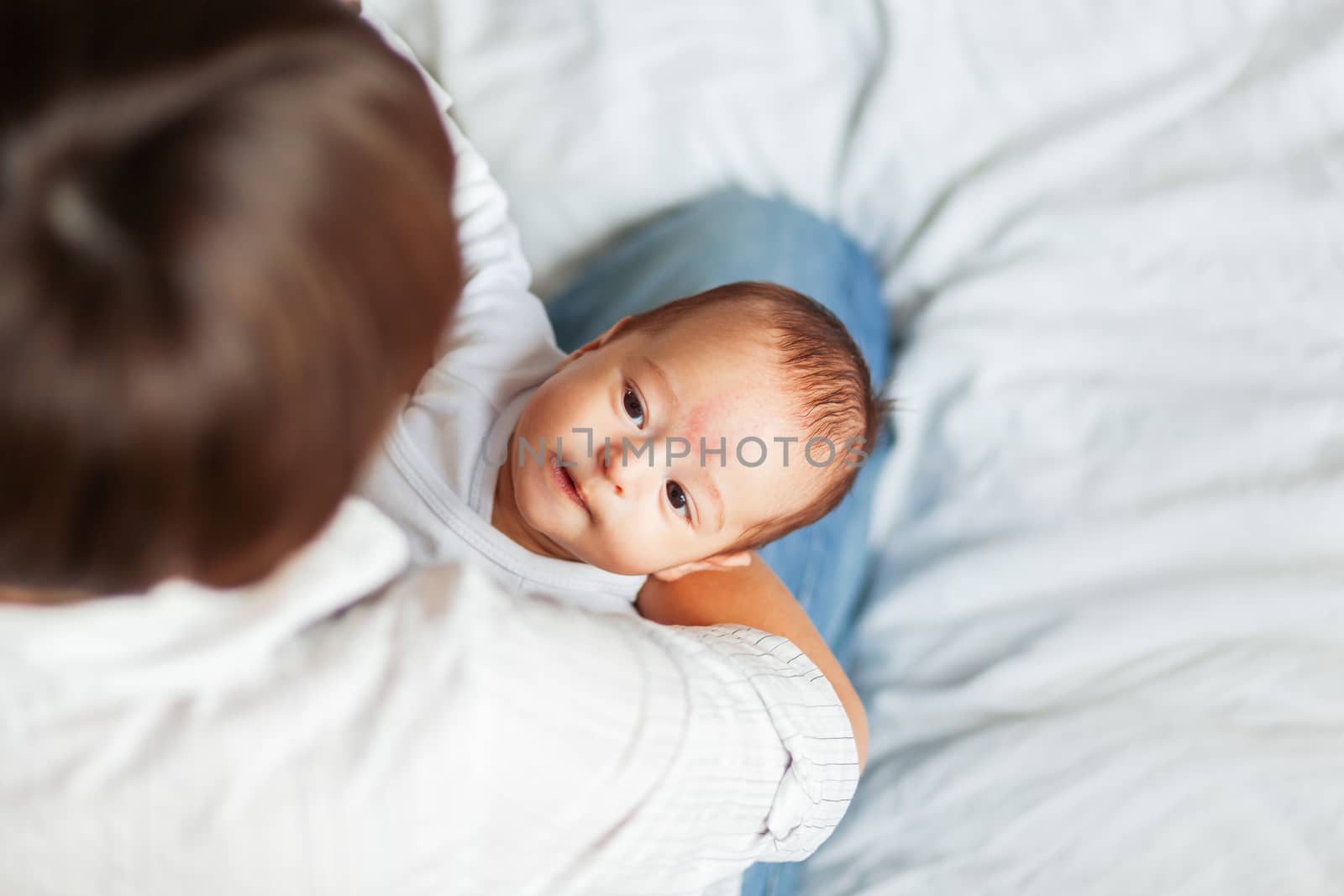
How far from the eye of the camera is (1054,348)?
1211 mm

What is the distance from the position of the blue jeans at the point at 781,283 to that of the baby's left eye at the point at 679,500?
0.56 feet

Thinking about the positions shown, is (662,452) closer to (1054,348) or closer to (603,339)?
(603,339)

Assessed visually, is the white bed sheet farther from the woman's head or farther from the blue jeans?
the woman's head

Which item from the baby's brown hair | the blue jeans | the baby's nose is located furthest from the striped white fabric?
the blue jeans

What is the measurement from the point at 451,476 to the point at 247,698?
1.57 feet

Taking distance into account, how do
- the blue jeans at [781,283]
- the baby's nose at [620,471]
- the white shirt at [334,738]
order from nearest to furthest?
the white shirt at [334,738] → the baby's nose at [620,471] → the blue jeans at [781,283]

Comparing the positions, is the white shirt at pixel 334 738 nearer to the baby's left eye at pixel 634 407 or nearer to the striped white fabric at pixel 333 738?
the striped white fabric at pixel 333 738

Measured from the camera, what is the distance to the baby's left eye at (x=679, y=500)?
0.90 metres

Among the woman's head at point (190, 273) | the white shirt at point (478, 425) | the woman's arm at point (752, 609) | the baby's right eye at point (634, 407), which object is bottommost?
the woman's arm at point (752, 609)

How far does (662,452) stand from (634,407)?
5 cm

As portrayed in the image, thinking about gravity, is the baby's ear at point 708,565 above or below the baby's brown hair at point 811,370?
below

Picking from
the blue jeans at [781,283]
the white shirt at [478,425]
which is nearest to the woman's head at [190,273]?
the white shirt at [478,425]

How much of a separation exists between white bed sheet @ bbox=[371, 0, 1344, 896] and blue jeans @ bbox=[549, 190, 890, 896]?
0.14 ft

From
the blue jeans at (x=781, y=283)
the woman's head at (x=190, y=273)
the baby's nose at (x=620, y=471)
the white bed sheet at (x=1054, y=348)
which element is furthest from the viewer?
the blue jeans at (x=781, y=283)
